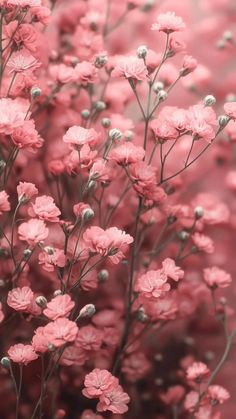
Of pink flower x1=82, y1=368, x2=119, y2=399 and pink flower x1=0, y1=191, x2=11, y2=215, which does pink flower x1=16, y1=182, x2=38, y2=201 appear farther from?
pink flower x1=82, y1=368, x2=119, y2=399

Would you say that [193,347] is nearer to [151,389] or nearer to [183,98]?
[151,389]

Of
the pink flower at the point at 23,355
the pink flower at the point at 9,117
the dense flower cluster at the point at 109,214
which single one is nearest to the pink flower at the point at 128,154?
the dense flower cluster at the point at 109,214

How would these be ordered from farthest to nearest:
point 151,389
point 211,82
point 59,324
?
point 211,82
point 151,389
point 59,324

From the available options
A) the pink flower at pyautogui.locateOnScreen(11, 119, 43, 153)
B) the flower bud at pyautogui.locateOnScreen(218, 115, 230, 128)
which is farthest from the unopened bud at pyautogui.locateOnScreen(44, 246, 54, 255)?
the flower bud at pyautogui.locateOnScreen(218, 115, 230, 128)

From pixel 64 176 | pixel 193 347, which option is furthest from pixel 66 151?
pixel 193 347

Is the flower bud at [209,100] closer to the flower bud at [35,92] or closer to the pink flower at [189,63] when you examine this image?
the pink flower at [189,63]

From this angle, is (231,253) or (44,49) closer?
(44,49)

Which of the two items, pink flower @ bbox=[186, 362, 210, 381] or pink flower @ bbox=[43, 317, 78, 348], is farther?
pink flower @ bbox=[186, 362, 210, 381]
